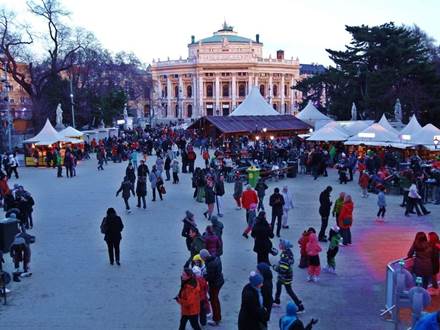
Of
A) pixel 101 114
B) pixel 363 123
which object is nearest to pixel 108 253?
pixel 363 123

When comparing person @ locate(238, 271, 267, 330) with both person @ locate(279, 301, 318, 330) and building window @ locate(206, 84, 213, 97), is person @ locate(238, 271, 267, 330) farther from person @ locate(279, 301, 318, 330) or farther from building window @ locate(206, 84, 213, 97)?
building window @ locate(206, 84, 213, 97)

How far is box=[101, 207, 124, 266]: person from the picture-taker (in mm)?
10391

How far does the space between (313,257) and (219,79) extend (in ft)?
327

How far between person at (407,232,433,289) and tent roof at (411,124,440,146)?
56.5 feet

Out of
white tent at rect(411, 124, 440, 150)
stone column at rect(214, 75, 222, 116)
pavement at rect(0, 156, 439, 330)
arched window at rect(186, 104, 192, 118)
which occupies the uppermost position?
stone column at rect(214, 75, 222, 116)

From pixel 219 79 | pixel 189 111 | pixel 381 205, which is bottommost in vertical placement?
pixel 381 205

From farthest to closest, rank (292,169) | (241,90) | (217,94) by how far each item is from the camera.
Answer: (241,90)
(217,94)
(292,169)

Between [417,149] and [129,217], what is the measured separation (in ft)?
53.0

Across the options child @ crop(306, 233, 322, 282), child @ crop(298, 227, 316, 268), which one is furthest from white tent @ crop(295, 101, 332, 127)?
child @ crop(306, 233, 322, 282)

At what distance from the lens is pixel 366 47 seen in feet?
145

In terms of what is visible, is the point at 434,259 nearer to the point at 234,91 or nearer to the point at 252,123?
the point at 252,123

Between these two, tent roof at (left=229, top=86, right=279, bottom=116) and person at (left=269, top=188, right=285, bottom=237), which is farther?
tent roof at (left=229, top=86, right=279, bottom=116)

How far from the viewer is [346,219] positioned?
12023 mm

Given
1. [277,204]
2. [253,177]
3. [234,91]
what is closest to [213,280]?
[277,204]
